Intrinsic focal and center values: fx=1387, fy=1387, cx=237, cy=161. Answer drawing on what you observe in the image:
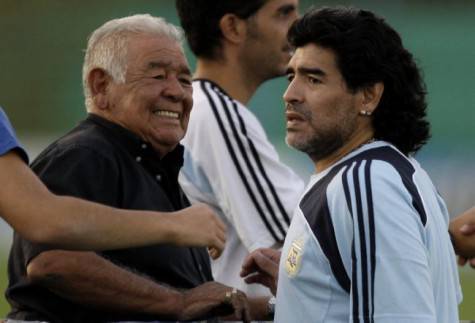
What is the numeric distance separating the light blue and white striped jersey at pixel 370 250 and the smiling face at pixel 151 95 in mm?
738

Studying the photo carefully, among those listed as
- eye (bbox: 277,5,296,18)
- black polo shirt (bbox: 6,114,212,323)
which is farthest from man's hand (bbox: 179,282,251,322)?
eye (bbox: 277,5,296,18)

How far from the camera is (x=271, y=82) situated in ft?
40.6

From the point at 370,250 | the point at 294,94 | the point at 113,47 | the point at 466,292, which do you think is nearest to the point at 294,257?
the point at 370,250

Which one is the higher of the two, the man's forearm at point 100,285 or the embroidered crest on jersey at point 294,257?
the embroidered crest on jersey at point 294,257

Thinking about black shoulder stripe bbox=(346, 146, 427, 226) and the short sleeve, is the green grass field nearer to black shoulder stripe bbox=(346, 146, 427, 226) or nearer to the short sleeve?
black shoulder stripe bbox=(346, 146, 427, 226)

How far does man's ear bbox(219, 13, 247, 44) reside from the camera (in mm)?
5363

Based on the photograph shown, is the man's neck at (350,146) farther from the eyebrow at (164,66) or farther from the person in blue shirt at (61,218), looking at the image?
the eyebrow at (164,66)

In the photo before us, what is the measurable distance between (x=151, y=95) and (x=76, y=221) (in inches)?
41.9

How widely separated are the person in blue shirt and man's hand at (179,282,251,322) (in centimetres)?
44

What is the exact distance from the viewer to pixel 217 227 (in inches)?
138

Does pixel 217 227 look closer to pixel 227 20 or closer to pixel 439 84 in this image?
pixel 227 20

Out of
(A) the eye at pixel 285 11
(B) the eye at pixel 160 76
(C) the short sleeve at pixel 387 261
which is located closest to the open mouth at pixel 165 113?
(B) the eye at pixel 160 76

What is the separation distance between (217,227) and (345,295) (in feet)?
1.20

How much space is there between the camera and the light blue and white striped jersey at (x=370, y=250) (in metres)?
3.33
